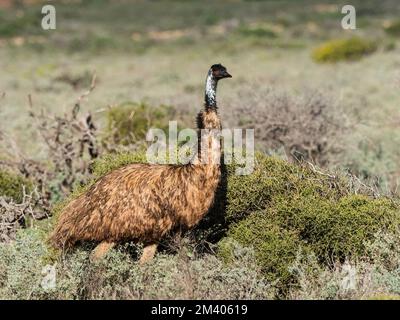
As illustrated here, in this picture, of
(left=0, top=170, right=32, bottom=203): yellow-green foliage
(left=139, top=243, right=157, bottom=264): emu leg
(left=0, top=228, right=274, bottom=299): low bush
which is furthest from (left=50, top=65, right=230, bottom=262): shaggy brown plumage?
(left=0, top=170, right=32, bottom=203): yellow-green foliage

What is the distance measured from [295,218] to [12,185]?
11.9ft

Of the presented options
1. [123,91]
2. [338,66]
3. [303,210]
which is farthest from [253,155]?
[338,66]

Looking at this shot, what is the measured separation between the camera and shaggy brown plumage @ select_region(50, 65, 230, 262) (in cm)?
657

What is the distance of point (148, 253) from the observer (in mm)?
6730

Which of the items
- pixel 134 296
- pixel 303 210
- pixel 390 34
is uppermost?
pixel 390 34

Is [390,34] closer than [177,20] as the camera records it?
Yes

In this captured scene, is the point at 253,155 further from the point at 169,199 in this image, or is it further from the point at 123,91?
the point at 123,91

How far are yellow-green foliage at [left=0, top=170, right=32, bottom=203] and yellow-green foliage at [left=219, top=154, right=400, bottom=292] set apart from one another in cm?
276

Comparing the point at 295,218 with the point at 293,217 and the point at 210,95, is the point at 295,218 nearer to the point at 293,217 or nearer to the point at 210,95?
the point at 293,217

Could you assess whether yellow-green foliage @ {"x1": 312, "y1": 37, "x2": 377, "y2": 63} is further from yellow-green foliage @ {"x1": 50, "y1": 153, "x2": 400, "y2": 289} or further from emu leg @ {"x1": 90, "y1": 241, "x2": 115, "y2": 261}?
emu leg @ {"x1": 90, "y1": 241, "x2": 115, "y2": 261}

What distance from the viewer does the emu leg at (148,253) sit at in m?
6.69

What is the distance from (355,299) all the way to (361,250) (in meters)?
1.04

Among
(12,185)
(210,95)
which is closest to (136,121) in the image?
(12,185)
